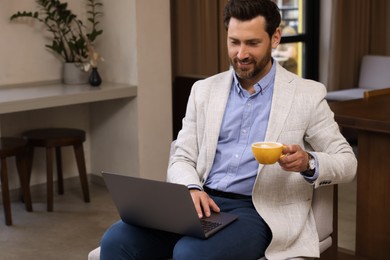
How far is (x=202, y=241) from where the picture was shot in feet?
6.66

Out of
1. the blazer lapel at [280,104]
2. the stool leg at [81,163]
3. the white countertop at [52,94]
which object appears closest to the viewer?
the blazer lapel at [280,104]

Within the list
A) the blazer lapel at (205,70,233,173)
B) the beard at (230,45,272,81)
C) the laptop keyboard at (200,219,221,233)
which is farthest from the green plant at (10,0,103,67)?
the laptop keyboard at (200,219,221,233)

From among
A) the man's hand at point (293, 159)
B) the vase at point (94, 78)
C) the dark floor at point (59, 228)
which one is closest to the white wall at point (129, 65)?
the vase at point (94, 78)

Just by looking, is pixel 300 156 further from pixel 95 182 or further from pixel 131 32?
pixel 95 182

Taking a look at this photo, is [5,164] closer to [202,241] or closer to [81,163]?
[81,163]

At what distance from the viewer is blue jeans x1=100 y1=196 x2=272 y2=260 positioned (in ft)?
6.61

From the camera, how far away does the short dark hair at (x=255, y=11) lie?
2.22 metres

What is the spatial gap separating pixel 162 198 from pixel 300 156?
41 cm

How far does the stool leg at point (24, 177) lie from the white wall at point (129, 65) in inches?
13.0

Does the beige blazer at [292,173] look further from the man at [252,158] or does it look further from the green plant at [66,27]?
the green plant at [66,27]

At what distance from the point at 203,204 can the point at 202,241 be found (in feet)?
0.50

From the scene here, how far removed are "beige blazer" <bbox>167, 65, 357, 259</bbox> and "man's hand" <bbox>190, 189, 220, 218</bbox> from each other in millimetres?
90

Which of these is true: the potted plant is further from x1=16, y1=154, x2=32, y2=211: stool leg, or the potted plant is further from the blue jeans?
the blue jeans

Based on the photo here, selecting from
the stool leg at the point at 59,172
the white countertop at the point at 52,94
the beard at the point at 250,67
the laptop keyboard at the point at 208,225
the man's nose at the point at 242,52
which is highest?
the man's nose at the point at 242,52
